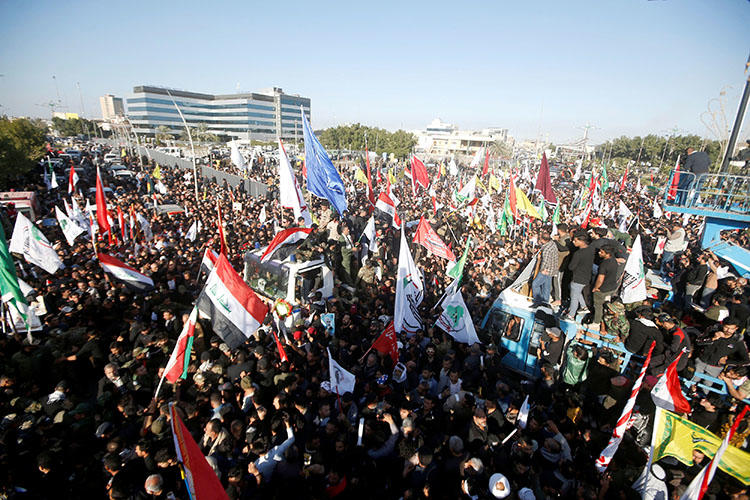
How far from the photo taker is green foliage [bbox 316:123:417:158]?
61.5 metres

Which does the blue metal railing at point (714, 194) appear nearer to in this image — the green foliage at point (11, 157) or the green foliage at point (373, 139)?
the green foliage at point (11, 157)

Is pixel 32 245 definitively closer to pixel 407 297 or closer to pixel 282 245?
pixel 282 245

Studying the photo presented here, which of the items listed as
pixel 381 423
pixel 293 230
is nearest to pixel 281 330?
pixel 293 230

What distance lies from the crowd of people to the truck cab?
238 mm

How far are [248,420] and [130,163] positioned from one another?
4418cm

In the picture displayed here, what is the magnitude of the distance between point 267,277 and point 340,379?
11.1 ft

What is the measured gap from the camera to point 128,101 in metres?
110

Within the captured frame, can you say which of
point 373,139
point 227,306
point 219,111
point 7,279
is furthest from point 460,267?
point 219,111

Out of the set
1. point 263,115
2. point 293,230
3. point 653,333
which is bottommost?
point 653,333

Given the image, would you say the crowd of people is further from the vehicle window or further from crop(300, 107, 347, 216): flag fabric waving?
crop(300, 107, 347, 216): flag fabric waving

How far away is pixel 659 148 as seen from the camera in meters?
63.3

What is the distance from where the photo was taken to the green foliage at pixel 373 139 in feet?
202

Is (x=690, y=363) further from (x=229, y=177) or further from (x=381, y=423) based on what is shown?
(x=229, y=177)

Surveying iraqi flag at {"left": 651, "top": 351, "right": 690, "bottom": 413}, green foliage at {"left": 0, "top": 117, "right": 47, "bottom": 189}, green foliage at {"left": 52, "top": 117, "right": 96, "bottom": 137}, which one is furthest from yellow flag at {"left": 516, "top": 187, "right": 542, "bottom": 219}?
green foliage at {"left": 52, "top": 117, "right": 96, "bottom": 137}
